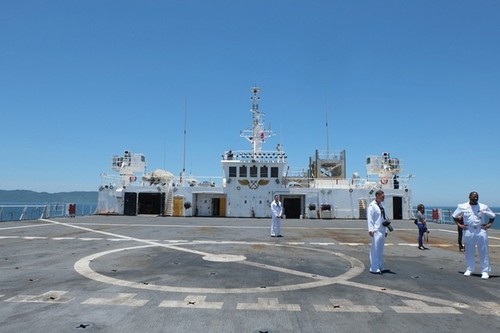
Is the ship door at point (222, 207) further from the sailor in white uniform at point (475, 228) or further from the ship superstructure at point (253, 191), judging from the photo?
the sailor in white uniform at point (475, 228)

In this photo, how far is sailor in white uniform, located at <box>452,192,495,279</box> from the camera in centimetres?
859

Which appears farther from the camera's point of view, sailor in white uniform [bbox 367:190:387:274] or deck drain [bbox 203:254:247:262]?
deck drain [bbox 203:254:247:262]

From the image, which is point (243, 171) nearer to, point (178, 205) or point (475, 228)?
point (178, 205)

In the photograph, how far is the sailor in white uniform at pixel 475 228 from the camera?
28.2ft

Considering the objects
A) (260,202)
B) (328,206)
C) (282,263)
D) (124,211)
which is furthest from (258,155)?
(282,263)

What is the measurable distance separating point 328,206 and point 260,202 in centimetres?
633

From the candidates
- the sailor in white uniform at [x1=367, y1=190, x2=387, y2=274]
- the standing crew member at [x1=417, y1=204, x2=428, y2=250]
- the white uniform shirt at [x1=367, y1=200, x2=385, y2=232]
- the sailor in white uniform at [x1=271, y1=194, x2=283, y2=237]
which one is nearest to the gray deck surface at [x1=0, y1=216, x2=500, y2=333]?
the sailor in white uniform at [x1=367, y1=190, x2=387, y2=274]

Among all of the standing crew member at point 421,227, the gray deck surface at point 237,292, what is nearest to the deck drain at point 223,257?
the gray deck surface at point 237,292

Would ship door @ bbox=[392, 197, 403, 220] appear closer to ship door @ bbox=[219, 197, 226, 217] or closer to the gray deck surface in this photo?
ship door @ bbox=[219, 197, 226, 217]

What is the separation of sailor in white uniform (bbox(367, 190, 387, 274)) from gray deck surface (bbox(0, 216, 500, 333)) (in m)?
0.35

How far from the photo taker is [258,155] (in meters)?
35.8

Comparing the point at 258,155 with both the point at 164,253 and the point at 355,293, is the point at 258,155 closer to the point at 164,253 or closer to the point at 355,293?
the point at 164,253

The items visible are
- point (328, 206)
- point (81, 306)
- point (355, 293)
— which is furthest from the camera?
point (328, 206)

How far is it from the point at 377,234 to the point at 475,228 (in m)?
2.24
